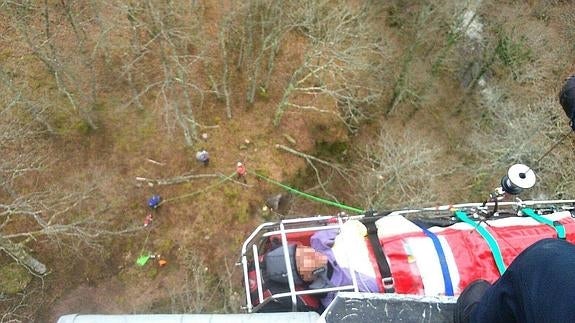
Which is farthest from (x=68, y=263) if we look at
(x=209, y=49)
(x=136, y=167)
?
(x=209, y=49)

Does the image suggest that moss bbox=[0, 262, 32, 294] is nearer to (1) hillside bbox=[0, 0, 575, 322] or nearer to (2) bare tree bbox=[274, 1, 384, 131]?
(1) hillside bbox=[0, 0, 575, 322]

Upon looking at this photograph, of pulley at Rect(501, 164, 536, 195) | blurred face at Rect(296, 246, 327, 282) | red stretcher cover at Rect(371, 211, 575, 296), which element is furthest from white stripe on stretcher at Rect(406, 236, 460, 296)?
Result: pulley at Rect(501, 164, 536, 195)

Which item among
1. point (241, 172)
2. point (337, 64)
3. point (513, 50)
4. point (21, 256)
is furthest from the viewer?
point (513, 50)

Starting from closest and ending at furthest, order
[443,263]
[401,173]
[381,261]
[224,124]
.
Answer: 1. [443,263]
2. [381,261]
3. [401,173]
4. [224,124]

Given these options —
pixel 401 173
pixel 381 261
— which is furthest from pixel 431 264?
pixel 401 173

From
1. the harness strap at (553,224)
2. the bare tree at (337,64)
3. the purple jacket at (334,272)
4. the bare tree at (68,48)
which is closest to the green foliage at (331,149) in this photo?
the bare tree at (337,64)

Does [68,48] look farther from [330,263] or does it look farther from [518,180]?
[518,180]

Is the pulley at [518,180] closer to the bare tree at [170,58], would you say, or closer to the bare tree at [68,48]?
the bare tree at [170,58]
